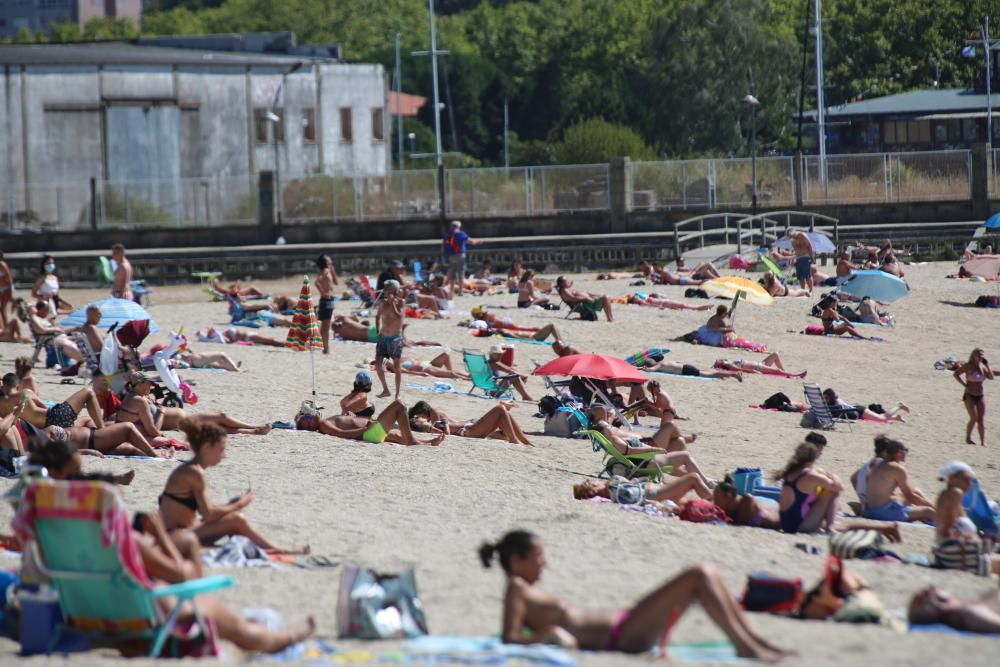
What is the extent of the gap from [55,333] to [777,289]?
39.8 feet

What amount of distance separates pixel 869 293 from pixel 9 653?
1593 cm

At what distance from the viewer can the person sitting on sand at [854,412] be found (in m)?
14.4

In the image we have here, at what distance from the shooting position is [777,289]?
23.7 m

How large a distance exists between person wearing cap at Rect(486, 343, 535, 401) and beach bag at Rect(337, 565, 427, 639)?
8.39m

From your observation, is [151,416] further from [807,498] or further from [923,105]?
[923,105]

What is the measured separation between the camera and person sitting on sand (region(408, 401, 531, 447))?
12336 mm

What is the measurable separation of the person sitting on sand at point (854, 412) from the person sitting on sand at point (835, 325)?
578 cm

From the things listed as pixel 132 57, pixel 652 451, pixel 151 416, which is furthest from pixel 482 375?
pixel 132 57

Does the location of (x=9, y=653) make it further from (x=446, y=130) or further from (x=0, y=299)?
(x=446, y=130)

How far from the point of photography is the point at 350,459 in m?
11.0

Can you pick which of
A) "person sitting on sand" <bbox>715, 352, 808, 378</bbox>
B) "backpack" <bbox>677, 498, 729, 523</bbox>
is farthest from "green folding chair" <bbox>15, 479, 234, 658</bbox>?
"person sitting on sand" <bbox>715, 352, 808, 378</bbox>

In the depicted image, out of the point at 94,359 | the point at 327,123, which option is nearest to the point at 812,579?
the point at 94,359

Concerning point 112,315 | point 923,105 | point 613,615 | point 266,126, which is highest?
point 923,105

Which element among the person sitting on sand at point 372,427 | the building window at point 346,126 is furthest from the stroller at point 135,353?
the building window at point 346,126
